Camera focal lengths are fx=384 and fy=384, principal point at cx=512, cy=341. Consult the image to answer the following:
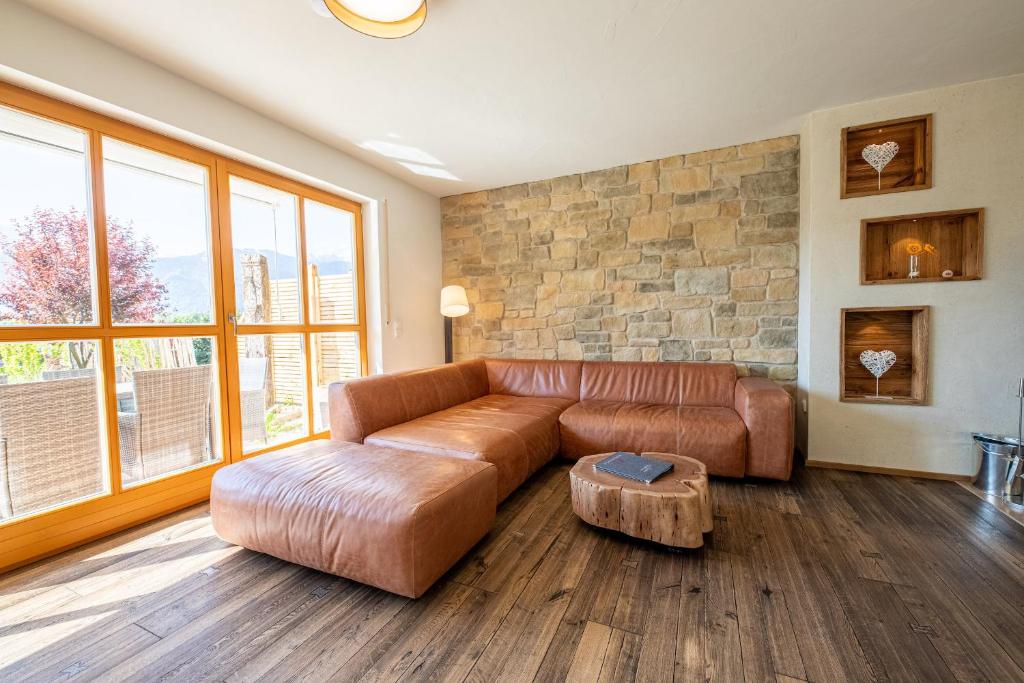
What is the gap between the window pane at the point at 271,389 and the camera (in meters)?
2.69

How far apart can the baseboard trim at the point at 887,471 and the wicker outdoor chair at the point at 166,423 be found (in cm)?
415

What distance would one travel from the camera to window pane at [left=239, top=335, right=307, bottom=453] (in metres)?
2.69

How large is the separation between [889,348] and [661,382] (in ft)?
5.01

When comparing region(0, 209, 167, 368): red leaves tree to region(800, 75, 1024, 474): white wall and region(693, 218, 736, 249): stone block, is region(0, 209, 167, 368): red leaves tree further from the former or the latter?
region(800, 75, 1024, 474): white wall

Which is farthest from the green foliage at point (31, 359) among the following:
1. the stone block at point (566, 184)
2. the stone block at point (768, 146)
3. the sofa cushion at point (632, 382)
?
the stone block at point (768, 146)

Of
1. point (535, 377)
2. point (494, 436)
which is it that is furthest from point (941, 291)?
point (494, 436)

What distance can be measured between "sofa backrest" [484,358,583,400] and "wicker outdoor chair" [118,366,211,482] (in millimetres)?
2243

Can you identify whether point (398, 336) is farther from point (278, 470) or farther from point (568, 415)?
point (278, 470)

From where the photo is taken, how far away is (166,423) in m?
2.27

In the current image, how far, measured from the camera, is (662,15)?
1766mm

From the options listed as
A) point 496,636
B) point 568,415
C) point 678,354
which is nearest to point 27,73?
point 496,636

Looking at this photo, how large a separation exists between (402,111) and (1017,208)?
12.6 ft

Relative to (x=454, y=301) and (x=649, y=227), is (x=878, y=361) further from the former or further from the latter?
(x=454, y=301)

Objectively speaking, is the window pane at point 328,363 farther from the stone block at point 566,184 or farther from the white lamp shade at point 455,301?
the stone block at point 566,184
